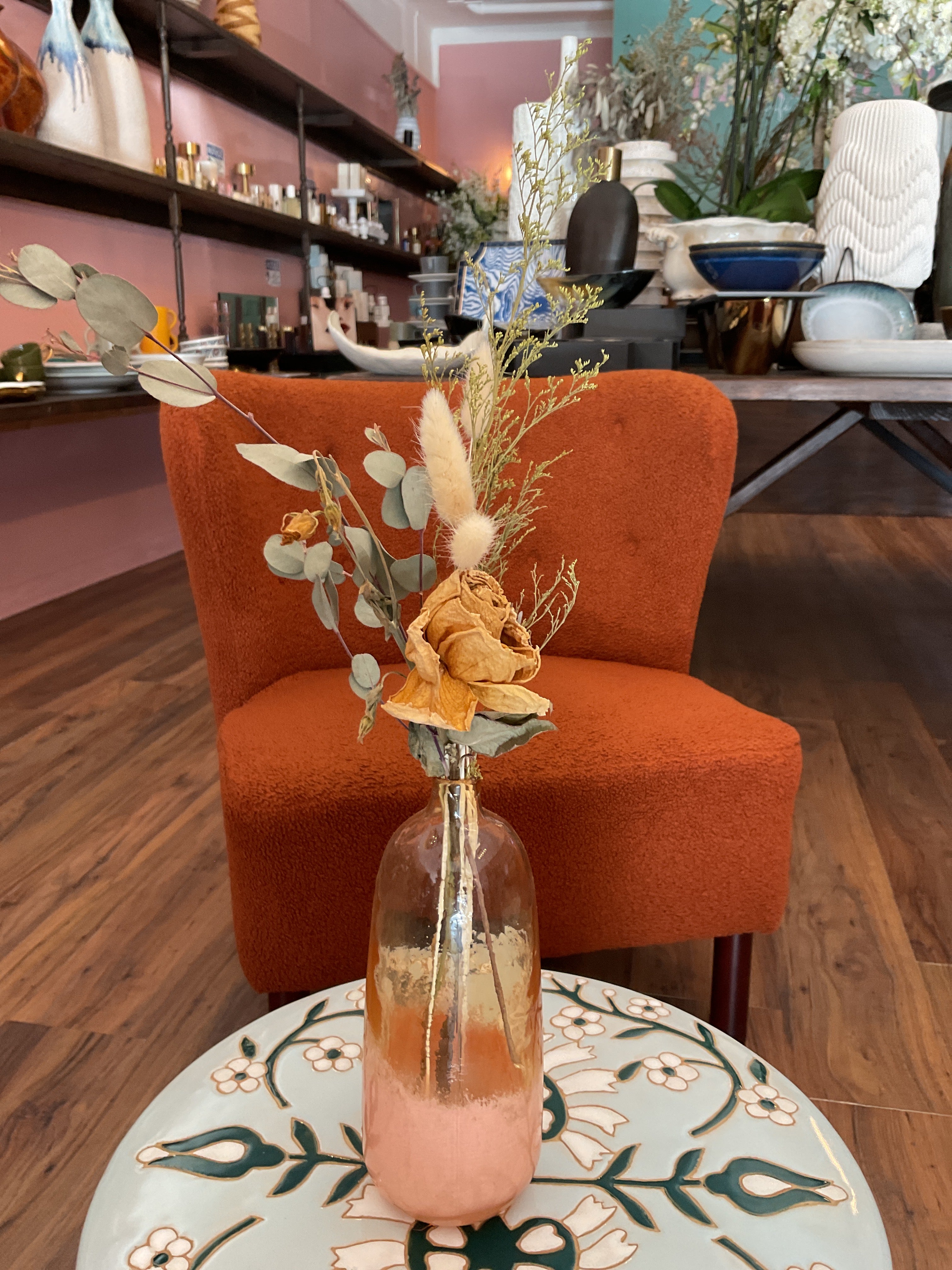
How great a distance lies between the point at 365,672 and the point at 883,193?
6.89ft

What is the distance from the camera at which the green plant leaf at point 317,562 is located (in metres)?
0.47

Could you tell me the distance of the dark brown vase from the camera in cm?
246

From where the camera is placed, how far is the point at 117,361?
0.47 m

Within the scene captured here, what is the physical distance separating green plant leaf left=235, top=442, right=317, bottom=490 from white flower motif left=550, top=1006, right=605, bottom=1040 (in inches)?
16.5

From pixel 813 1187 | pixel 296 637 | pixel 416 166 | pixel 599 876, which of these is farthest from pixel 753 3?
pixel 416 166

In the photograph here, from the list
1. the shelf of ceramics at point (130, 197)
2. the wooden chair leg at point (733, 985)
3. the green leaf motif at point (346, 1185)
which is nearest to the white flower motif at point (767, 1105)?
the green leaf motif at point (346, 1185)

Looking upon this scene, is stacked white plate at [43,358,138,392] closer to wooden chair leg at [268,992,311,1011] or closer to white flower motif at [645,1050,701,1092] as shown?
wooden chair leg at [268,992,311,1011]

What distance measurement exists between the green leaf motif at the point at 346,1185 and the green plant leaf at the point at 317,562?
1.12ft

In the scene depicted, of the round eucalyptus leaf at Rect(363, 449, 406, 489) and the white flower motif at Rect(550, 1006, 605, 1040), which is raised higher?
the round eucalyptus leaf at Rect(363, 449, 406, 489)

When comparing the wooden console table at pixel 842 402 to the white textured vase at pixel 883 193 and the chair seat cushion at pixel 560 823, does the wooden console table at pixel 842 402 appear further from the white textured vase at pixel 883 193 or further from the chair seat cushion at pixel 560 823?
the chair seat cushion at pixel 560 823

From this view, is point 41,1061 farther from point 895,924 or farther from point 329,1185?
point 895,924

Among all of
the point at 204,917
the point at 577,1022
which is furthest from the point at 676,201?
the point at 577,1022

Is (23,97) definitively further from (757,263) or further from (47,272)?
(47,272)

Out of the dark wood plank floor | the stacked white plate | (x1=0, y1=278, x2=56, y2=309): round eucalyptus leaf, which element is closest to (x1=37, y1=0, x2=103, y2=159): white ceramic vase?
the stacked white plate
